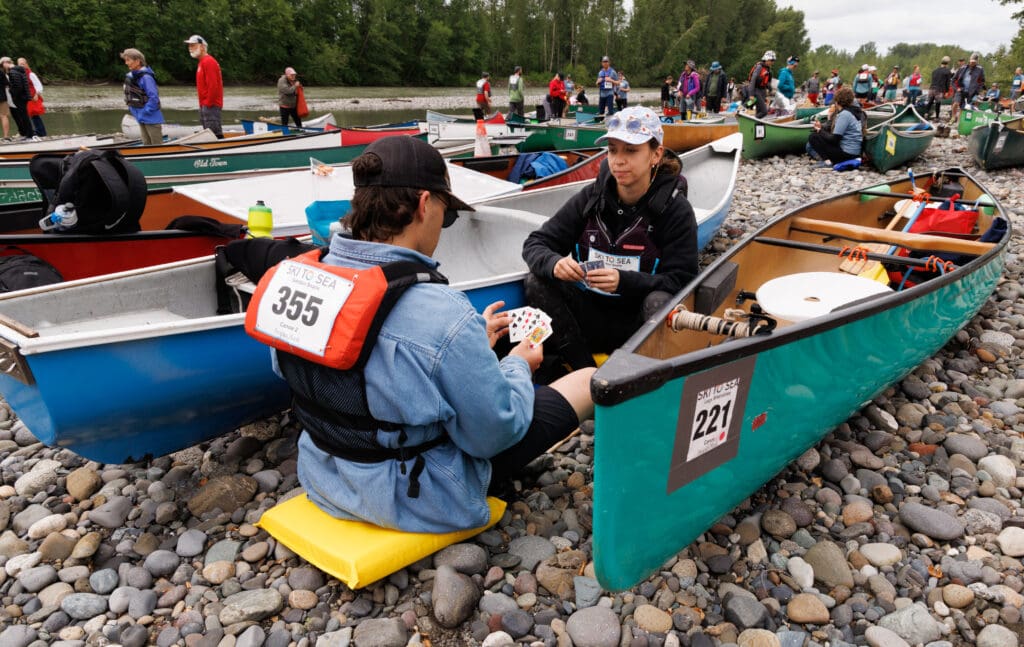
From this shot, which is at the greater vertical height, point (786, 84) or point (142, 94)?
point (786, 84)

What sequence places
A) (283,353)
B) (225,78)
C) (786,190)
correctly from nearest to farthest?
(283,353)
(786,190)
(225,78)

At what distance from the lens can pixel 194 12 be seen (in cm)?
5138

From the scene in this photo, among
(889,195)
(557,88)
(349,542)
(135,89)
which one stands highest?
(557,88)

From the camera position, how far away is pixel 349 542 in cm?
220

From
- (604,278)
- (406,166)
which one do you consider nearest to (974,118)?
(604,278)

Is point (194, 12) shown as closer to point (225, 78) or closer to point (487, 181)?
point (225, 78)

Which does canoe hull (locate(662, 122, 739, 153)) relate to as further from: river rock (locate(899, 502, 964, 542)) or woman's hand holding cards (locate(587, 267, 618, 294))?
river rock (locate(899, 502, 964, 542))

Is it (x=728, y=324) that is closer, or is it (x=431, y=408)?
(x=431, y=408)

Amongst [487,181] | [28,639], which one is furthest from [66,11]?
[28,639]

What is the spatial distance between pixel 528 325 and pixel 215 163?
726 centimetres

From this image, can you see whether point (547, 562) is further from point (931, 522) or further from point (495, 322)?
point (931, 522)

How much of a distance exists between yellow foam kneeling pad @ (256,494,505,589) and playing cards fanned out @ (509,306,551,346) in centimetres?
76

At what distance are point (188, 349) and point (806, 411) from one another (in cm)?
250

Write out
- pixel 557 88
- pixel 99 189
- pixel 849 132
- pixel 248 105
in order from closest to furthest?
pixel 99 189 → pixel 849 132 → pixel 557 88 → pixel 248 105
